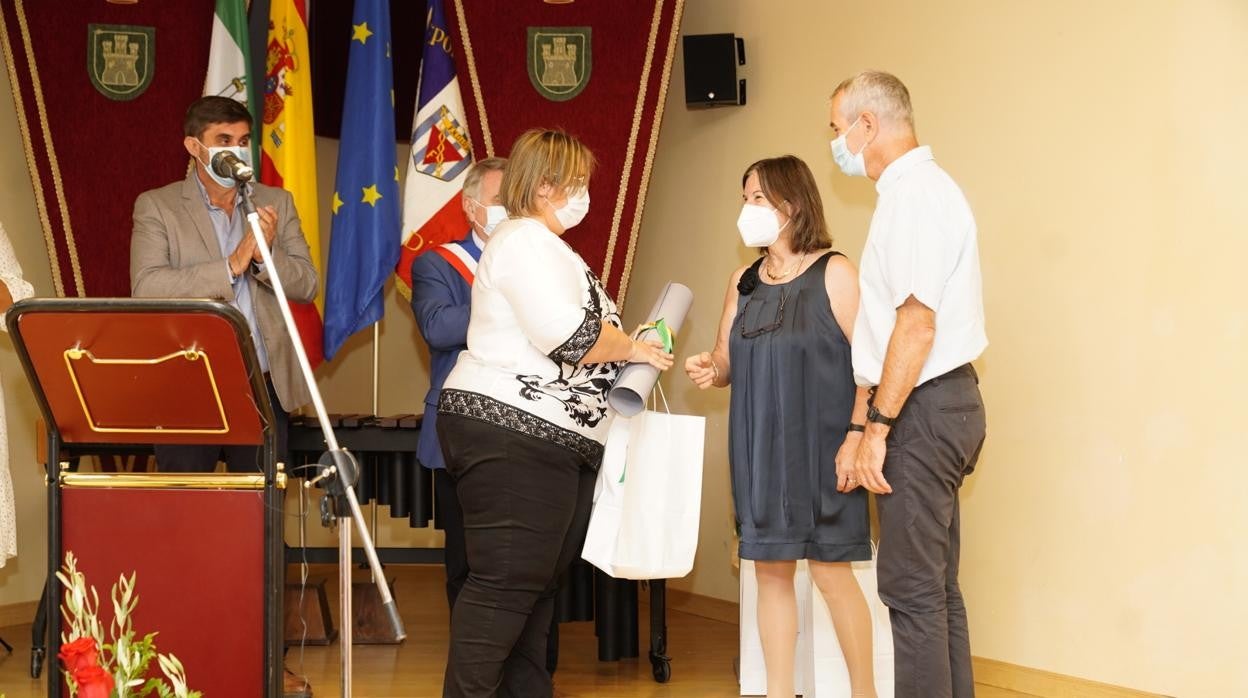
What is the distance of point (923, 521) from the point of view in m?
2.53

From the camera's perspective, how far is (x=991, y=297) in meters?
3.77

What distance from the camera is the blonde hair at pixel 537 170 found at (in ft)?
8.99

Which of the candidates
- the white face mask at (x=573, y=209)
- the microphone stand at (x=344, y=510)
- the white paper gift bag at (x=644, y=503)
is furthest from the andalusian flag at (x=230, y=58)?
the microphone stand at (x=344, y=510)

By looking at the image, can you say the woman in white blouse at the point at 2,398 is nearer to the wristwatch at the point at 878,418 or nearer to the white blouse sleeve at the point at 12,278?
the white blouse sleeve at the point at 12,278

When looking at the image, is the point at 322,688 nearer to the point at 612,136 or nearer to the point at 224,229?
the point at 224,229

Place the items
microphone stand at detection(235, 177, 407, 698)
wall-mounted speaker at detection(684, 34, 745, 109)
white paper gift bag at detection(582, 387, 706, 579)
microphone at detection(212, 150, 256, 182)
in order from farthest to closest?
wall-mounted speaker at detection(684, 34, 745, 109)
white paper gift bag at detection(582, 387, 706, 579)
microphone at detection(212, 150, 256, 182)
microphone stand at detection(235, 177, 407, 698)

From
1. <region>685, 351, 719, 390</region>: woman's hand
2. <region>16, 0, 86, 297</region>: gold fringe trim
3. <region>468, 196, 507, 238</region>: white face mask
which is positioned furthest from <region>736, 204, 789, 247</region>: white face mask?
<region>16, 0, 86, 297</region>: gold fringe trim

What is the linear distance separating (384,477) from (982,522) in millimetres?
1979

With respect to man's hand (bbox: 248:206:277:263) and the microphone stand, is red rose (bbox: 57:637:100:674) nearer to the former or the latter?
the microphone stand

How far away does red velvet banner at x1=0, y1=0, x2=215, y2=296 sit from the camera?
425cm

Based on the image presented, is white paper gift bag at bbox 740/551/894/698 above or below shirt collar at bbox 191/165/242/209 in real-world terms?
below

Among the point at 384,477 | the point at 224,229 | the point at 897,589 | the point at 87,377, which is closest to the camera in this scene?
the point at 87,377

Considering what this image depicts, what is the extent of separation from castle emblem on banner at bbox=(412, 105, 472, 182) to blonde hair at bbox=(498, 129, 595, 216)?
1.72 meters

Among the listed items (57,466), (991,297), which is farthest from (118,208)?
(991,297)
